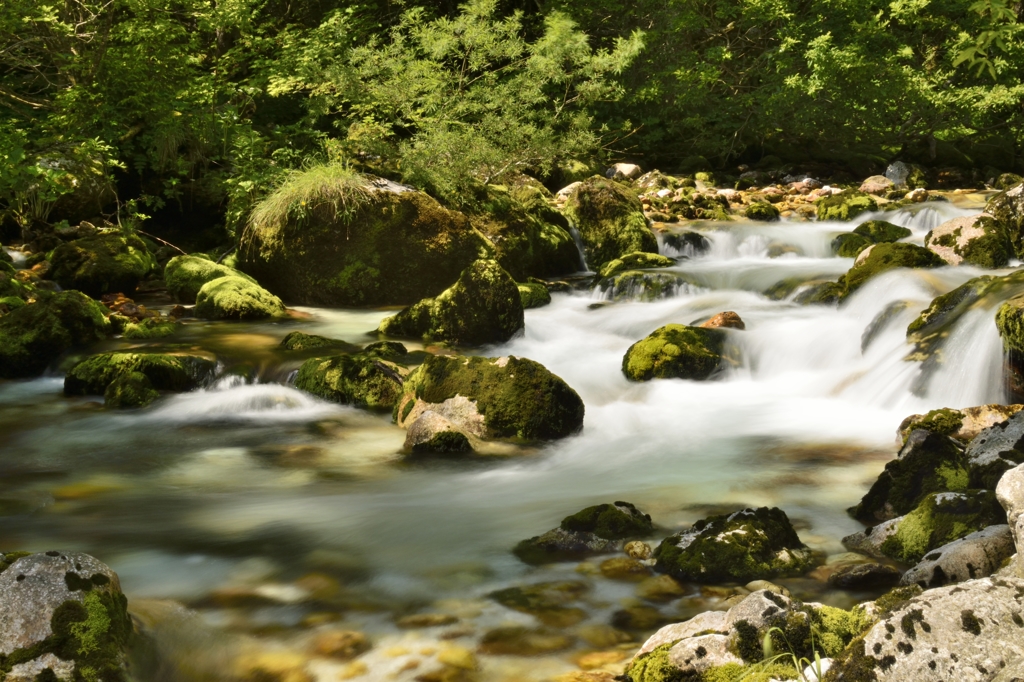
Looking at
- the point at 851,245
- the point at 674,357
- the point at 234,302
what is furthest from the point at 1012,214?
the point at 234,302

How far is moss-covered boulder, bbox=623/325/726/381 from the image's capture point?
825 cm

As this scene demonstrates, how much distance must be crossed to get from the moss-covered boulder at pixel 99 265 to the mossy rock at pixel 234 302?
157 cm

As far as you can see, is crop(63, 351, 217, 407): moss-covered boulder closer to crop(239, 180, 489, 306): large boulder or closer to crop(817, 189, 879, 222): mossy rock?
crop(239, 180, 489, 306): large boulder

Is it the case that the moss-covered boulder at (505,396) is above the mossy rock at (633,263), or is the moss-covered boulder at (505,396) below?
below

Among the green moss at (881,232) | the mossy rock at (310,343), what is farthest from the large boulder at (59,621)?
the green moss at (881,232)

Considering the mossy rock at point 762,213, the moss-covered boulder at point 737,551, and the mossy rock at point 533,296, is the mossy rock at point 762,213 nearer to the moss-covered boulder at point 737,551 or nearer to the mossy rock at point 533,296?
the mossy rock at point 533,296

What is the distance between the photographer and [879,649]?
247cm

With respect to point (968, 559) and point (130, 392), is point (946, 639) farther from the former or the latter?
point (130, 392)

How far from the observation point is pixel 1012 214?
11609mm

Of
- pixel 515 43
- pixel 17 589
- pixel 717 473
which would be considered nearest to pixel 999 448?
pixel 717 473

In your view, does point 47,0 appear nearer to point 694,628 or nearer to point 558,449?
point 558,449

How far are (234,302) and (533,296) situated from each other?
3779 millimetres

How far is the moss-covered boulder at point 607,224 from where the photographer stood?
14.0m

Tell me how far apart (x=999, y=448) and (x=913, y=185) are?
1690 centimetres
